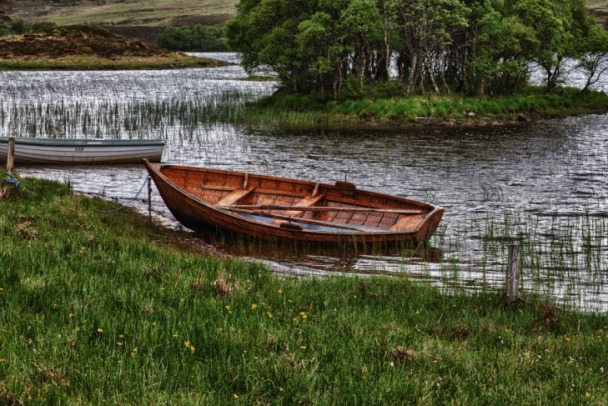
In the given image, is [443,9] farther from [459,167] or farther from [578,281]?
[578,281]

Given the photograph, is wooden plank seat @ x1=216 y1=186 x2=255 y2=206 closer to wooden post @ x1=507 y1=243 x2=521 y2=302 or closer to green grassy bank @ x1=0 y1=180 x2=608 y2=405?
green grassy bank @ x1=0 y1=180 x2=608 y2=405

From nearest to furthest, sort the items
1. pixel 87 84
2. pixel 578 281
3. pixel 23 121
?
pixel 578 281
pixel 23 121
pixel 87 84

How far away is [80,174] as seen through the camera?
3042cm

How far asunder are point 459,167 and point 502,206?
349 inches

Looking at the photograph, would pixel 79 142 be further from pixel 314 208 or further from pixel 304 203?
pixel 314 208

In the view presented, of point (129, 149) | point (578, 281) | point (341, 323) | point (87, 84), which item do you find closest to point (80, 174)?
point (129, 149)

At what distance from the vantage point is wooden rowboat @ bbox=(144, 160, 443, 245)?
17.8 meters

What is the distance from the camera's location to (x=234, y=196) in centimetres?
2134

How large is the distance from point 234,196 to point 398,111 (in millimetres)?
30591

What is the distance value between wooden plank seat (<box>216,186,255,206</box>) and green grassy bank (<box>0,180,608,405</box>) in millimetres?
7854

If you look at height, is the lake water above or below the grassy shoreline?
below

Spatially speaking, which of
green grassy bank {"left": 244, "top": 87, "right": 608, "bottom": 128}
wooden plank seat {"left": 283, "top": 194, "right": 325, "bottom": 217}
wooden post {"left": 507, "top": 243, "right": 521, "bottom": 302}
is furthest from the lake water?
green grassy bank {"left": 244, "top": 87, "right": 608, "bottom": 128}

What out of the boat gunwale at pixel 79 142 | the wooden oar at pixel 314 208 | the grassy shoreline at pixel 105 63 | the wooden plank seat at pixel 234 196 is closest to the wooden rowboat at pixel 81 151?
the boat gunwale at pixel 79 142

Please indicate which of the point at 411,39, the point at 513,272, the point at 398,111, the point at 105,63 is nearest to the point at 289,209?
the point at 513,272
